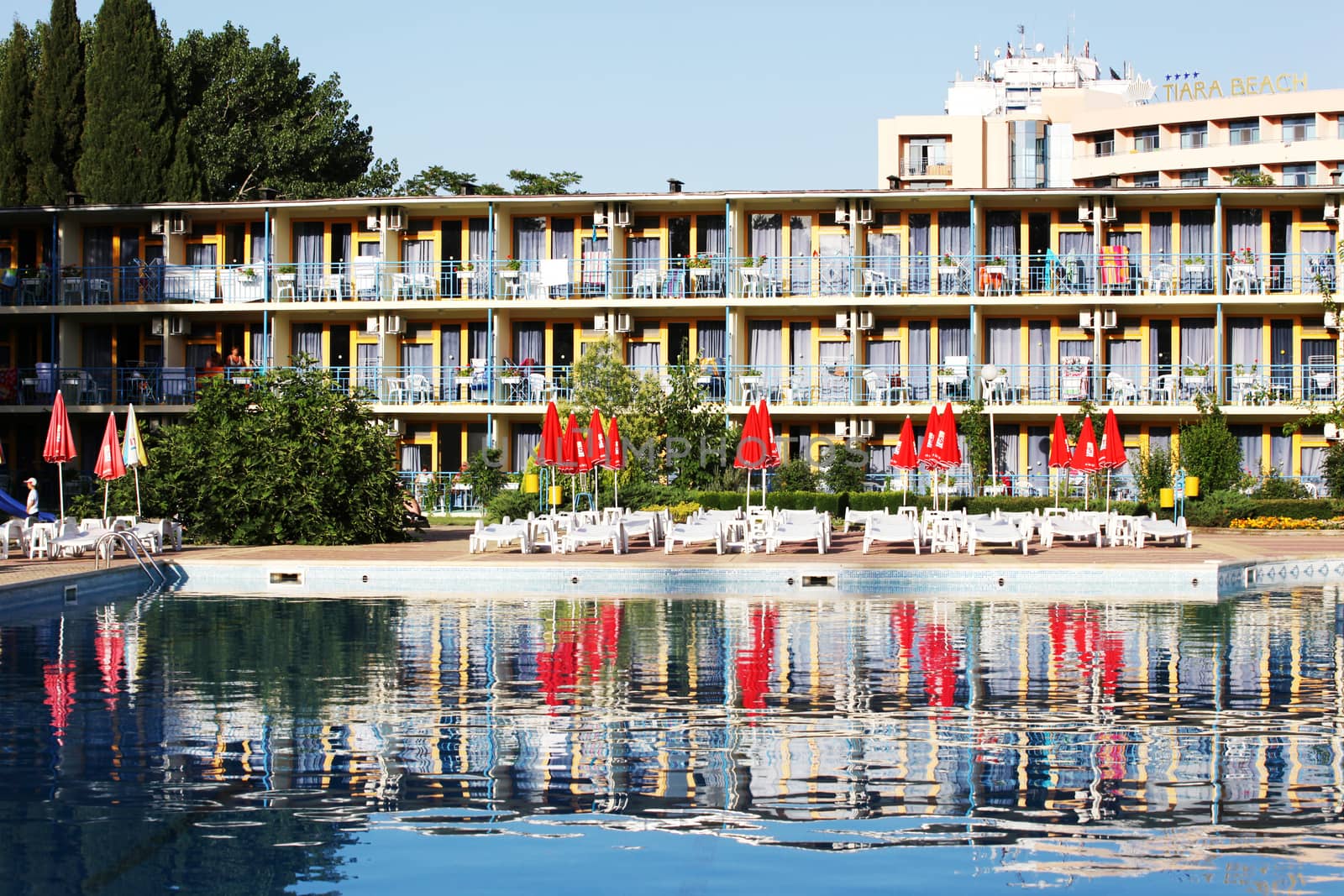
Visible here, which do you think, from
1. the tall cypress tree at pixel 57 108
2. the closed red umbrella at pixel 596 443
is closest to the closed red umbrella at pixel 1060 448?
the closed red umbrella at pixel 596 443

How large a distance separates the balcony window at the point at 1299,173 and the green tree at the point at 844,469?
59.2m

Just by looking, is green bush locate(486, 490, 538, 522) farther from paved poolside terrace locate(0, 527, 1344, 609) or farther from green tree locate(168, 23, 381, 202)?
green tree locate(168, 23, 381, 202)

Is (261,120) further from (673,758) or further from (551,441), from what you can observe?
(673,758)

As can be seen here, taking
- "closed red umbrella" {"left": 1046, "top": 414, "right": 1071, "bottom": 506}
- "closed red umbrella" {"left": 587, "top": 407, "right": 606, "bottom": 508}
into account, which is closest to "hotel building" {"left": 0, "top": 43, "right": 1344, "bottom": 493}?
"closed red umbrella" {"left": 1046, "top": 414, "right": 1071, "bottom": 506}

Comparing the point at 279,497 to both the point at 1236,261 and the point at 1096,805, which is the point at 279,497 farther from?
the point at 1236,261

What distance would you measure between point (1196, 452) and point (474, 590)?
19.8m

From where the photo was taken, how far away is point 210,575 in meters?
22.5

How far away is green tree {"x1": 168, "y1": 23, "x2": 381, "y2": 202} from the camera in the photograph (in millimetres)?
58281

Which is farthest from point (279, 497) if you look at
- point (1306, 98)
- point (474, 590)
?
point (1306, 98)

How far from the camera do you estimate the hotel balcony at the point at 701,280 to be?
38.5m

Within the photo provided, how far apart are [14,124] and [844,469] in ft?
97.8

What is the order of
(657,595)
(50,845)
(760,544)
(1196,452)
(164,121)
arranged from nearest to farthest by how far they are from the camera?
(50,845) < (657,595) < (760,544) < (1196,452) < (164,121)

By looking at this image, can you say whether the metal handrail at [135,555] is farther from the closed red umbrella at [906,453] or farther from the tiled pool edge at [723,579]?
the closed red umbrella at [906,453]

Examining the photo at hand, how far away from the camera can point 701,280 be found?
39.7 metres
